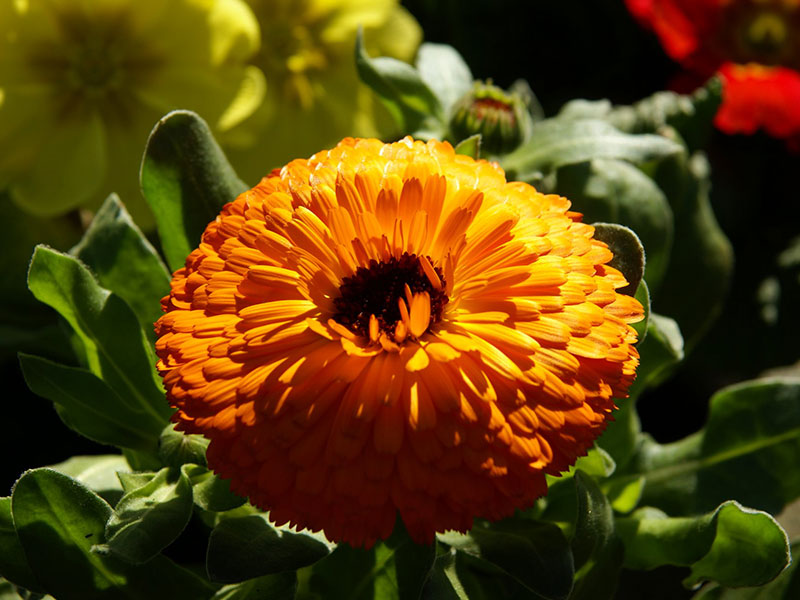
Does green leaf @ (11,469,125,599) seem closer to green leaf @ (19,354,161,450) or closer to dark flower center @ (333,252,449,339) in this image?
green leaf @ (19,354,161,450)

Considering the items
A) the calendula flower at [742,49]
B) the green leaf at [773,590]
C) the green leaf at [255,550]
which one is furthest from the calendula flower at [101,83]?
the green leaf at [773,590]

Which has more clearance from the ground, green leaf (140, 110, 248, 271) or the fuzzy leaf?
green leaf (140, 110, 248, 271)

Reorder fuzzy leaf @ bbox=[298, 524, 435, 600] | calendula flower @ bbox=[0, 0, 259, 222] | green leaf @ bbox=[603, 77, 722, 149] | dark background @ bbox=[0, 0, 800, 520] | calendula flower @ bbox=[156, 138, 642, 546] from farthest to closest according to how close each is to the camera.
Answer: dark background @ bbox=[0, 0, 800, 520]
green leaf @ bbox=[603, 77, 722, 149]
calendula flower @ bbox=[0, 0, 259, 222]
fuzzy leaf @ bbox=[298, 524, 435, 600]
calendula flower @ bbox=[156, 138, 642, 546]

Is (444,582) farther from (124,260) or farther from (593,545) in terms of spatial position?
(124,260)

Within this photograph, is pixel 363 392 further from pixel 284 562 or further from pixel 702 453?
pixel 702 453

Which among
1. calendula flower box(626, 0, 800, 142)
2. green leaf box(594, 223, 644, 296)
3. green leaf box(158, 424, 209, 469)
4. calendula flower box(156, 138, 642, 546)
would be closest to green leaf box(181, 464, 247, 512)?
green leaf box(158, 424, 209, 469)

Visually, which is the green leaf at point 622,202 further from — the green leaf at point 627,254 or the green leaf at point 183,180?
the green leaf at point 183,180

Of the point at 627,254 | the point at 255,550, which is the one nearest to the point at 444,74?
the point at 627,254
